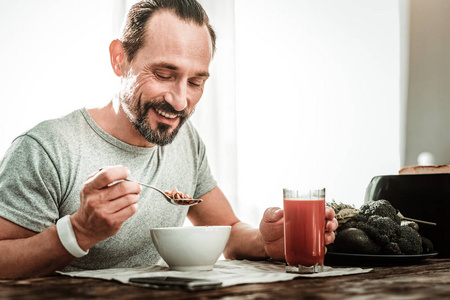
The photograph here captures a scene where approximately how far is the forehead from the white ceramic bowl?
1.97ft

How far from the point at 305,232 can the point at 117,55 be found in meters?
0.92

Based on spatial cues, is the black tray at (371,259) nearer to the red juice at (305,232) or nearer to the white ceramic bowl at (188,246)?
the red juice at (305,232)

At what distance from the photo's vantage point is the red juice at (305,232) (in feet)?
3.74

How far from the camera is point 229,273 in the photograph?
1.13 m

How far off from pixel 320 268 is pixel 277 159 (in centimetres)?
155

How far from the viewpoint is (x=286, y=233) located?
3.85ft

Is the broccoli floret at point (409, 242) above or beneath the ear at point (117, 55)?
beneath

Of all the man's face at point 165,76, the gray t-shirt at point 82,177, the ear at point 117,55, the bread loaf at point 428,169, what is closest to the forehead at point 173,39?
the man's face at point 165,76

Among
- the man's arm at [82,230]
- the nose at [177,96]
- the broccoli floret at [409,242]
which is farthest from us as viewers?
the nose at [177,96]

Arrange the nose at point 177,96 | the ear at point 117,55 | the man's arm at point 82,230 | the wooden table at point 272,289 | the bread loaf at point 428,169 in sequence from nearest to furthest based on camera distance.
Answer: the wooden table at point 272,289
the man's arm at point 82,230
the nose at point 177,96
the ear at point 117,55
the bread loaf at point 428,169

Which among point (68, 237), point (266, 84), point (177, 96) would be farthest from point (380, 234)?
point (266, 84)

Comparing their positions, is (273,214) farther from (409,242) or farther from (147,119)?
(147,119)

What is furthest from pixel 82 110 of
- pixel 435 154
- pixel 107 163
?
pixel 435 154

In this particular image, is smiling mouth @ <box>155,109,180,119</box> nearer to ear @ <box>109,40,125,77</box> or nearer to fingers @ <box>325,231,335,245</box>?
ear @ <box>109,40,125,77</box>
